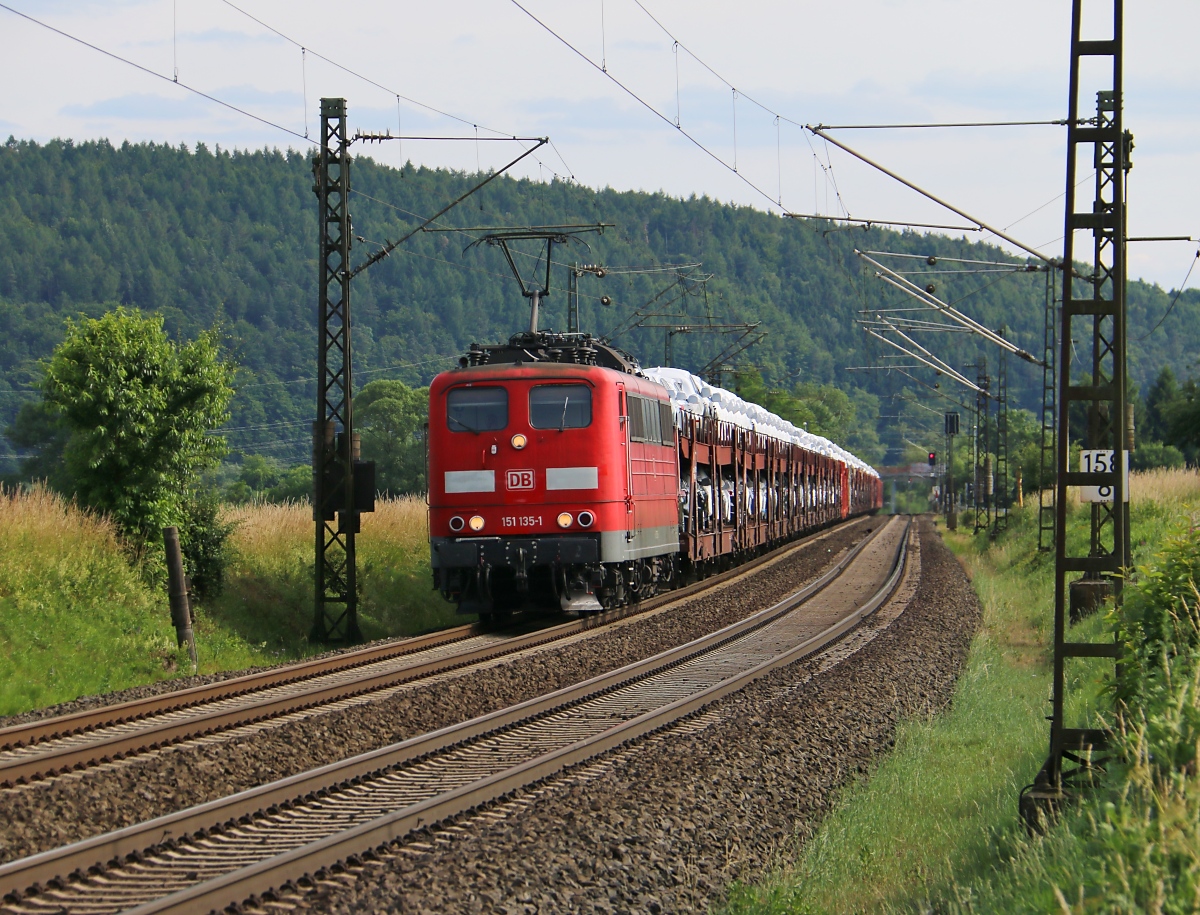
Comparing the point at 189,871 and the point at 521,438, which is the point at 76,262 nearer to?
the point at 521,438

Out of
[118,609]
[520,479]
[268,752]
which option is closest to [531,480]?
[520,479]

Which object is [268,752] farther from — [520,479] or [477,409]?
[477,409]

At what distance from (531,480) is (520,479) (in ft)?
0.51

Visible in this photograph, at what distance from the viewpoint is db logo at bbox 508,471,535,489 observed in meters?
18.3

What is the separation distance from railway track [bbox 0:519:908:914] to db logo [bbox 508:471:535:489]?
13.9ft

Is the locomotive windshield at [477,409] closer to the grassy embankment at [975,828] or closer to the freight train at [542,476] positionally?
the freight train at [542,476]

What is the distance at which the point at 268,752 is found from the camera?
32.3ft

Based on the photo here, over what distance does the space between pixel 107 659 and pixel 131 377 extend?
476 cm

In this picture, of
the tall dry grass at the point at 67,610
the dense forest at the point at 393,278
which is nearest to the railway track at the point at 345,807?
the tall dry grass at the point at 67,610

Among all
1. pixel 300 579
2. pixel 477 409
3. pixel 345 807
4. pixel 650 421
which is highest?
pixel 477 409

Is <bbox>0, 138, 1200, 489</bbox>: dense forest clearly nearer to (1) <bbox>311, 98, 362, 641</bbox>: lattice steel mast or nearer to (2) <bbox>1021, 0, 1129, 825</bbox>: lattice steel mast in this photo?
(1) <bbox>311, 98, 362, 641</bbox>: lattice steel mast

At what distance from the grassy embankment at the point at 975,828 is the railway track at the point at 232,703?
206 inches

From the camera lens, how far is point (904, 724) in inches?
472

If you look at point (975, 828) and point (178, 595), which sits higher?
point (178, 595)
